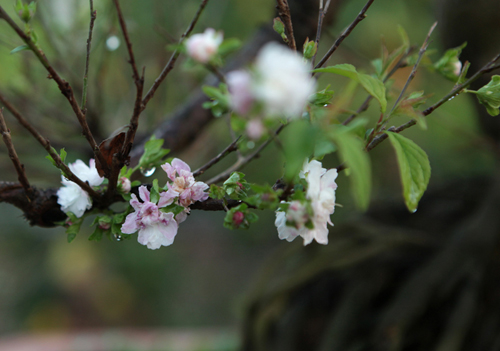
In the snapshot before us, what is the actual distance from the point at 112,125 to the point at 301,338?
484mm

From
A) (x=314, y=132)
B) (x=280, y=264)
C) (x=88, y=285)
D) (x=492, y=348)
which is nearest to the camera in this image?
(x=314, y=132)

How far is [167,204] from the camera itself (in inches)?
9.2

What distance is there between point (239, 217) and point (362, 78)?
0.09 meters

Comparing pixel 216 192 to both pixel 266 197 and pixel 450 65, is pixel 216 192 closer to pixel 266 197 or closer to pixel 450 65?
pixel 266 197

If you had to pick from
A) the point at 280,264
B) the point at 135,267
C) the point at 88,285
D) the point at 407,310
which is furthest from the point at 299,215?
the point at 88,285

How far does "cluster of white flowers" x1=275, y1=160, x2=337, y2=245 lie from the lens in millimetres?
188

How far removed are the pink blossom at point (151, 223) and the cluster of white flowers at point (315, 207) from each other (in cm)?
7

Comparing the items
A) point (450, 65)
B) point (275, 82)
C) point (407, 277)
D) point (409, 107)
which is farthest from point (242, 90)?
point (407, 277)

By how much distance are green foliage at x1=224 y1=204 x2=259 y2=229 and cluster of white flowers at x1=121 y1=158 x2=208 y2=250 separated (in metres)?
0.03

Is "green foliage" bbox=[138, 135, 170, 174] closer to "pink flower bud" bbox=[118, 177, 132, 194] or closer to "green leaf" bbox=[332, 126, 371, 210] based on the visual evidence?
"pink flower bud" bbox=[118, 177, 132, 194]

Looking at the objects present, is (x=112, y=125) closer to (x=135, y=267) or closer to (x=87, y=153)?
(x=87, y=153)

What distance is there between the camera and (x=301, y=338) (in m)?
0.65

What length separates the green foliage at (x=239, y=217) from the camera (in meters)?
0.22

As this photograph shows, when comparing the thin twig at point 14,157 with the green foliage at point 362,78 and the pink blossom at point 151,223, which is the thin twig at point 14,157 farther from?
the green foliage at point 362,78
